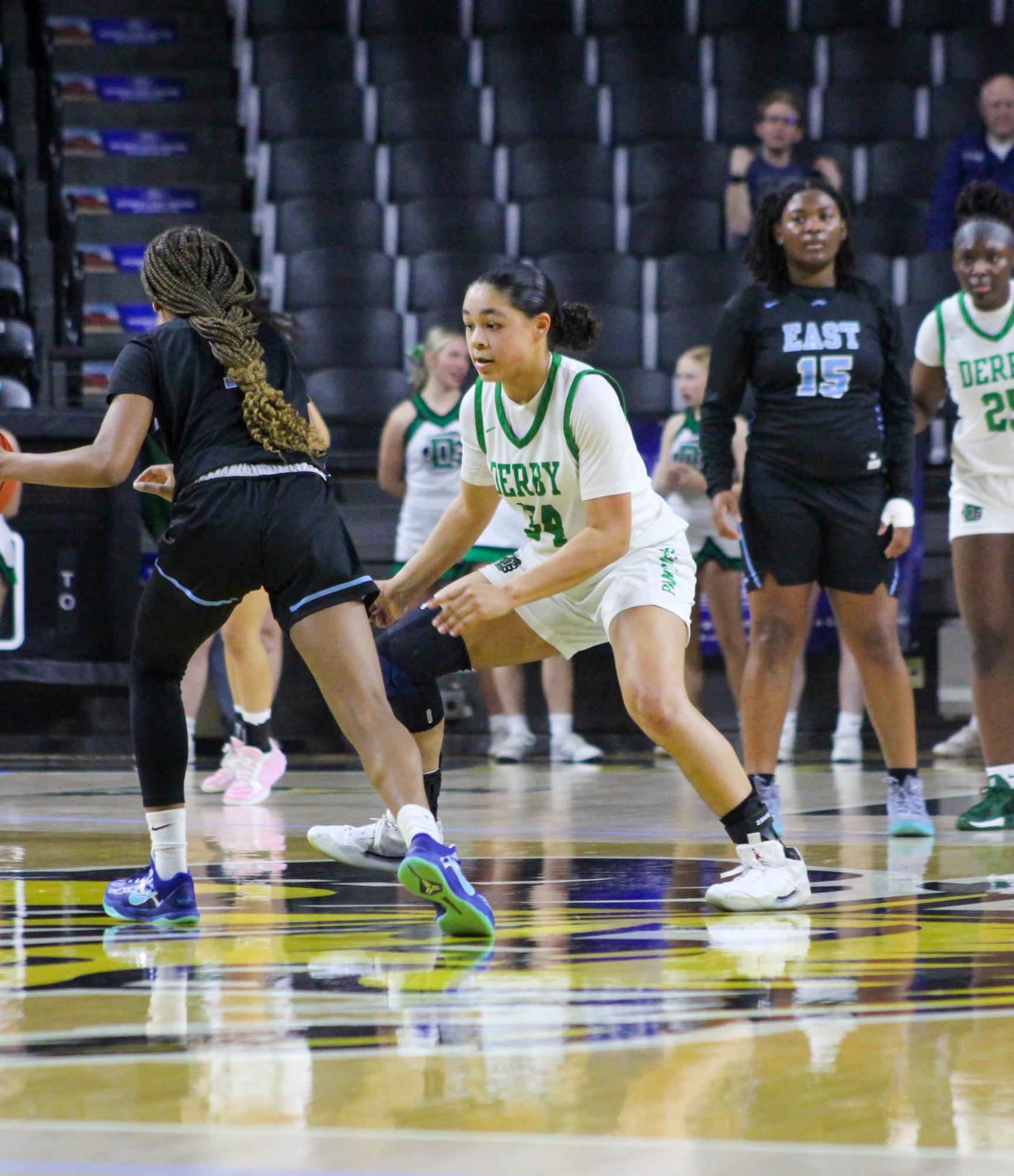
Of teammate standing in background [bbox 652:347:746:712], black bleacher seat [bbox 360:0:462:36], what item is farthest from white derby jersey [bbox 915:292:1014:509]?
black bleacher seat [bbox 360:0:462:36]

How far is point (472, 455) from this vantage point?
11.2 feet

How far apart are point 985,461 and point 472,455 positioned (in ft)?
6.03

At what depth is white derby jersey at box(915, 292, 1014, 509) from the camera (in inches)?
182

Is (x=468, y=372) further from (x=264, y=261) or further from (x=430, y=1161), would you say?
(x=430, y=1161)

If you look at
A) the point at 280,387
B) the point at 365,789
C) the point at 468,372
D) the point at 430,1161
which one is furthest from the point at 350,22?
the point at 430,1161

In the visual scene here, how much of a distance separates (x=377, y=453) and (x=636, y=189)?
338 centimetres

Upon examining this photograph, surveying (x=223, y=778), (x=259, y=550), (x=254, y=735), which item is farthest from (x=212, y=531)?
(x=223, y=778)

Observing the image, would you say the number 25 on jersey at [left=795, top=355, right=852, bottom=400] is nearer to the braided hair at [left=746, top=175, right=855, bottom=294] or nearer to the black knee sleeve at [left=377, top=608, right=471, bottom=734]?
the braided hair at [left=746, top=175, right=855, bottom=294]

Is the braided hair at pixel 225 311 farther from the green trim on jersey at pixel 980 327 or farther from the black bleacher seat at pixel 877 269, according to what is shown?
the black bleacher seat at pixel 877 269

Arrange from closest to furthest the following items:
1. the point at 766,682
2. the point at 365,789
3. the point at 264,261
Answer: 1. the point at 766,682
2. the point at 365,789
3. the point at 264,261

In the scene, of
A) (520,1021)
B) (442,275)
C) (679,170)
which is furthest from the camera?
(679,170)

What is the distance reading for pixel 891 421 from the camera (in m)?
4.44

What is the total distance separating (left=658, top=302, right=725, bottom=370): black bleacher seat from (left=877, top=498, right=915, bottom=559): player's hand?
476 centimetres

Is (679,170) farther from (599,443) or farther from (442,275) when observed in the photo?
(599,443)
